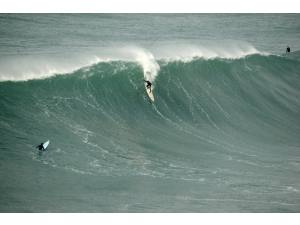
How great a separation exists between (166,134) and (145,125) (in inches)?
33.2

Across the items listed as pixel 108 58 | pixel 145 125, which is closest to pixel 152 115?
pixel 145 125

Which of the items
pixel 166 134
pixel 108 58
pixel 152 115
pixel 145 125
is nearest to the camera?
pixel 166 134

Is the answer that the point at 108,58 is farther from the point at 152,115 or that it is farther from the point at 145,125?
the point at 145,125

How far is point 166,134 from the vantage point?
15.9 metres

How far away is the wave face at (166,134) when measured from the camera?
39.2ft

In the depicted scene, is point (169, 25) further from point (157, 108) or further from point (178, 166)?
point (178, 166)

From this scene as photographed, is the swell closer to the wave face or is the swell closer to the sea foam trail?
the wave face

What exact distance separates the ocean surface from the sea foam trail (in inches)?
2.0

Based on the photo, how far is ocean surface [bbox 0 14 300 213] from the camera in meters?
11.8

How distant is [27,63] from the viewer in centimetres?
1872

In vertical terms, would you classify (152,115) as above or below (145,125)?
above

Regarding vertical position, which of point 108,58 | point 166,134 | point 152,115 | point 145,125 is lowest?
point 166,134

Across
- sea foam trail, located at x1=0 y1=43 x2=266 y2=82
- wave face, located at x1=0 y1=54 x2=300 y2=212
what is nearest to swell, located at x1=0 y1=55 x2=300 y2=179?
wave face, located at x1=0 y1=54 x2=300 y2=212

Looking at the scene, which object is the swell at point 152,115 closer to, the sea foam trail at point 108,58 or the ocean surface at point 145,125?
the ocean surface at point 145,125
